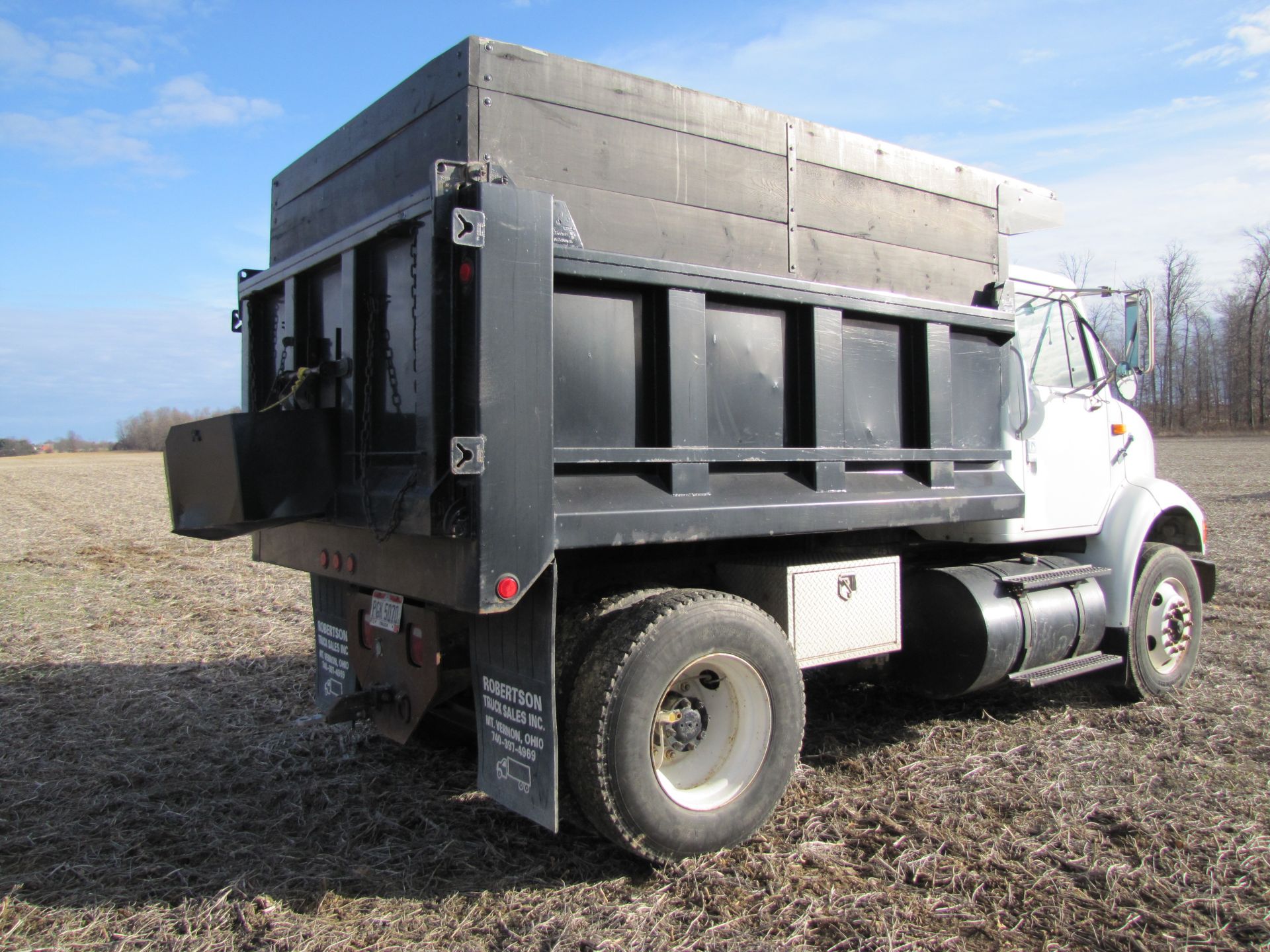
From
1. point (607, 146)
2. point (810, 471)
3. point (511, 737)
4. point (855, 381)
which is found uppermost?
point (607, 146)

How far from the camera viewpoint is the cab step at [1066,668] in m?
4.70

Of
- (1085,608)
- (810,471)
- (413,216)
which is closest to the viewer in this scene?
(413,216)

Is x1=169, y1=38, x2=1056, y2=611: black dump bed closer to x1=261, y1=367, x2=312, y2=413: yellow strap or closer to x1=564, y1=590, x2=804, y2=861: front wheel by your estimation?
x1=261, y1=367, x2=312, y2=413: yellow strap

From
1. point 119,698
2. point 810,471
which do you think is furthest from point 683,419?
point 119,698

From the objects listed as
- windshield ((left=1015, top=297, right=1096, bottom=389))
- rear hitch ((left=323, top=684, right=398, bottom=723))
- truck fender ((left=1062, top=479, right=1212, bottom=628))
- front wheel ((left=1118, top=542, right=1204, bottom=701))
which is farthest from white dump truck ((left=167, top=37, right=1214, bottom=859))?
front wheel ((left=1118, top=542, right=1204, bottom=701))

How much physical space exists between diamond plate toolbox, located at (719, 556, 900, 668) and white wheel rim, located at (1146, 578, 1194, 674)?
2337 millimetres

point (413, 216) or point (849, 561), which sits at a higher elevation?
point (413, 216)

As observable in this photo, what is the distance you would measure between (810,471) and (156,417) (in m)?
92.9

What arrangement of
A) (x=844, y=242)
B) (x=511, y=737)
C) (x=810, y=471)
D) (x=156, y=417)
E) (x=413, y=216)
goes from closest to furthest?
1. (x=413, y=216)
2. (x=511, y=737)
3. (x=810, y=471)
4. (x=844, y=242)
5. (x=156, y=417)

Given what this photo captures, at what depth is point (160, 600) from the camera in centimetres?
910

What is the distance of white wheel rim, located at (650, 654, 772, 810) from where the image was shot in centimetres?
339

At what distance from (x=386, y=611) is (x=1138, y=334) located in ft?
14.9

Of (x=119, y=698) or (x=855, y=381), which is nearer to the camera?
(x=855, y=381)

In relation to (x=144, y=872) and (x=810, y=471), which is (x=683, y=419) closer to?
(x=810, y=471)
